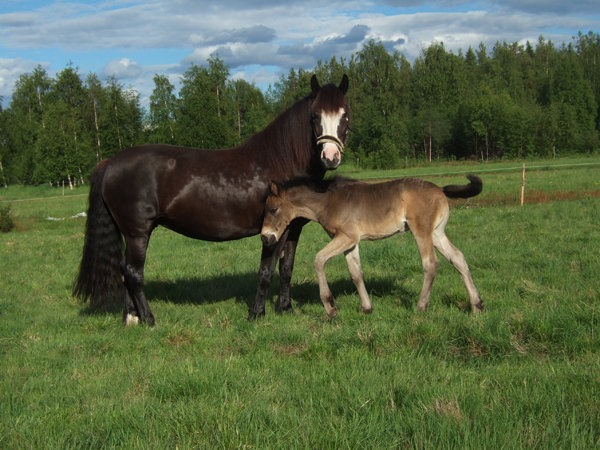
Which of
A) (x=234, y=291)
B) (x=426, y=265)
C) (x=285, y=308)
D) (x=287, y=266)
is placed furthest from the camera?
(x=234, y=291)

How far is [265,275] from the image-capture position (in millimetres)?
7242

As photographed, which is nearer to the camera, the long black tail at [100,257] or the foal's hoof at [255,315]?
the foal's hoof at [255,315]

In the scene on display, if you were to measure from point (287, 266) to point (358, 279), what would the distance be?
1183mm

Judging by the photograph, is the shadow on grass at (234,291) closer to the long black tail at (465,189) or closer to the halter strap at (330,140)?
the long black tail at (465,189)

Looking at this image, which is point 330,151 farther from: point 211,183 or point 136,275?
point 136,275

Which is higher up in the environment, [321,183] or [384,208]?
[321,183]

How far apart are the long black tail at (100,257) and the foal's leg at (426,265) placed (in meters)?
4.11

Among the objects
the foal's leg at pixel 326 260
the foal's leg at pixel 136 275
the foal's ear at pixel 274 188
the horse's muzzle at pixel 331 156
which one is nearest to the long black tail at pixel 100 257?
the foal's leg at pixel 136 275

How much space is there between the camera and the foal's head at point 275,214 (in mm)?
6973

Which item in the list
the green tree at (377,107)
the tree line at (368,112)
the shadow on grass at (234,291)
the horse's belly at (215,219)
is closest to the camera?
the horse's belly at (215,219)

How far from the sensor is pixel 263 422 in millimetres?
3736

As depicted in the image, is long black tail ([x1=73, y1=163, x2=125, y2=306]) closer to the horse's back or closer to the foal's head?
the horse's back

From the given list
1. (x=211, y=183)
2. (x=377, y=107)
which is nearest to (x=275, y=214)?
(x=211, y=183)

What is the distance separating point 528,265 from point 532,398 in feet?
18.7
